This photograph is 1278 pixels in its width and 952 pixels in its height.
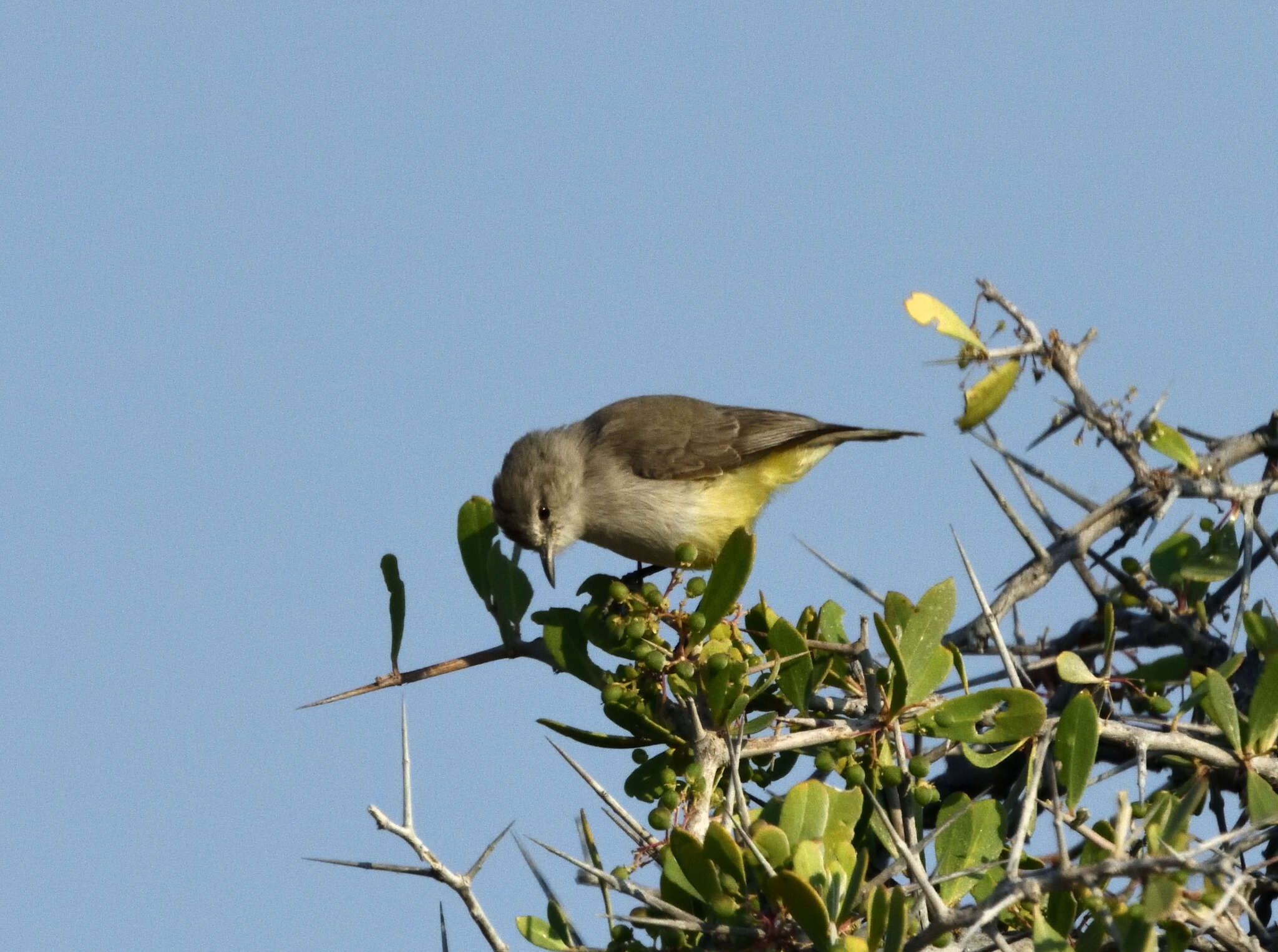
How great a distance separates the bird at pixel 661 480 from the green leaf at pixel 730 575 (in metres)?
3.30

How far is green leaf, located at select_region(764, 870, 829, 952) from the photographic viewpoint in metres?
3.06

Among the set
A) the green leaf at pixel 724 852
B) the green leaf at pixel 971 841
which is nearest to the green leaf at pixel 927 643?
the green leaf at pixel 971 841

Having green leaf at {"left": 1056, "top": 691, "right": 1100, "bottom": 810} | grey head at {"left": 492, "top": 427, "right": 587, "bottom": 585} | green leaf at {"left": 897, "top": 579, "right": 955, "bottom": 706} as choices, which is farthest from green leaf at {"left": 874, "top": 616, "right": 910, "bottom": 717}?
grey head at {"left": 492, "top": 427, "right": 587, "bottom": 585}

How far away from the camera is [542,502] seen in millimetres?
7996

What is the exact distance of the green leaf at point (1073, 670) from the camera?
13.0 feet

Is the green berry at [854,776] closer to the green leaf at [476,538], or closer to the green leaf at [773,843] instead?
the green leaf at [773,843]

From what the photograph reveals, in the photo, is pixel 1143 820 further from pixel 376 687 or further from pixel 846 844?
pixel 376 687

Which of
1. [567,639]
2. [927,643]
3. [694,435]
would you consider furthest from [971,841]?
[694,435]

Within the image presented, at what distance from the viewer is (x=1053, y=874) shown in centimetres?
286

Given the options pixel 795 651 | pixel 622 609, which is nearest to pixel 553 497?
pixel 622 609

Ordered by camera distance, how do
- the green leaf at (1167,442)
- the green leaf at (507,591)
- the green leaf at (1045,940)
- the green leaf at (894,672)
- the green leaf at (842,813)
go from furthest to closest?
the green leaf at (507,591)
the green leaf at (1167,442)
the green leaf at (894,672)
the green leaf at (842,813)
the green leaf at (1045,940)

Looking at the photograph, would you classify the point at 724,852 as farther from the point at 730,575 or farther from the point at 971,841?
the point at 730,575

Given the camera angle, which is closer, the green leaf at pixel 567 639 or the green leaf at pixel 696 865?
the green leaf at pixel 696 865

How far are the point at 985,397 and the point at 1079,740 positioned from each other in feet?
3.11
